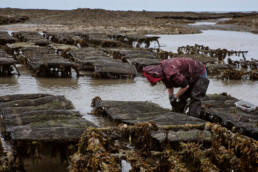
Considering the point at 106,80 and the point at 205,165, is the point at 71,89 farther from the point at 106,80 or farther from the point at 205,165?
the point at 205,165

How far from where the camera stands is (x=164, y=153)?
16.1 ft

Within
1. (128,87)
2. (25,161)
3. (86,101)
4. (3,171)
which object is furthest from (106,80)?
(3,171)

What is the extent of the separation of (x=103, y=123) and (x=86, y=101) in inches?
81.4

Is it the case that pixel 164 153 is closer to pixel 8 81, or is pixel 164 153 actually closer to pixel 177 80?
pixel 177 80

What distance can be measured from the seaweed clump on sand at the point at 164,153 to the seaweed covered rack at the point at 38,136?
75 cm

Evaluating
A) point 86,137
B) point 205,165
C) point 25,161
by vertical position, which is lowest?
point 25,161

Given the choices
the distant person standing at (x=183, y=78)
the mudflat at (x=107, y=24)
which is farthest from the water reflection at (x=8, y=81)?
the mudflat at (x=107, y=24)

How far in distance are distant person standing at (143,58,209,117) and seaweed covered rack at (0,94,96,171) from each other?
164 centimetres

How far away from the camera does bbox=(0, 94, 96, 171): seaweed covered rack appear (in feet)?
17.3

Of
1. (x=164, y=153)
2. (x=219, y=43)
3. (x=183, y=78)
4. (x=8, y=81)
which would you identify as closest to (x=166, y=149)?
(x=164, y=153)

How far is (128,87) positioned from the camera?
11.9 metres

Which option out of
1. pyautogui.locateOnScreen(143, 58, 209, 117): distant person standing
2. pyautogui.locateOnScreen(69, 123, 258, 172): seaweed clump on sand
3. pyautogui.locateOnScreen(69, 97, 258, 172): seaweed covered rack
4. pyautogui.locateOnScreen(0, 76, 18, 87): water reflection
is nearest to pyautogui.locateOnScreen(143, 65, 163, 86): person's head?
pyautogui.locateOnScreen(143, 58, 209, 117): distant person standing

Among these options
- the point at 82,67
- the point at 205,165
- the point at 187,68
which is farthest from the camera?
the point at 82,67

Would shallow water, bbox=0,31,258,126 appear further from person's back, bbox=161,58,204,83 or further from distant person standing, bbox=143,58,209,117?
person's back, bbox=161,58,204,83
